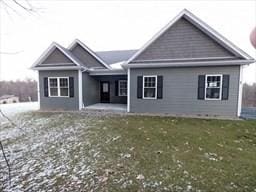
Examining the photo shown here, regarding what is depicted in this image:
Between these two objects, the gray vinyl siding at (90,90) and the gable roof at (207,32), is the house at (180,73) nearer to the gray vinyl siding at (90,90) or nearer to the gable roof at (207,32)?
the gable roof at (207,32)

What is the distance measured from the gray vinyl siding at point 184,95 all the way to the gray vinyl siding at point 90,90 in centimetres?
366

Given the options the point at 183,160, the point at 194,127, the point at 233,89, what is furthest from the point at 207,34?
the point at 183,160

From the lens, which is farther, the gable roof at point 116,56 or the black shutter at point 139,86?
the gable roof at point 116,56

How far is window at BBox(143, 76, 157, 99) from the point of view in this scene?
9.97 metres

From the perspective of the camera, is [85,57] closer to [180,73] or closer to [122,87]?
[122,87]

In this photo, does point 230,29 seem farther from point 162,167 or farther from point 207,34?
point 162,167

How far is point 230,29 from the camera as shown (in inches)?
529

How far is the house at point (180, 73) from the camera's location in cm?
888

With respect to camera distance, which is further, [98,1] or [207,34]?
[207,34]

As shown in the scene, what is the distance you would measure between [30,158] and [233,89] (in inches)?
366

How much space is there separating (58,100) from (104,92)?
12.7ft

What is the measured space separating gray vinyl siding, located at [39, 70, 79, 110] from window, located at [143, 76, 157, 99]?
4.53 m

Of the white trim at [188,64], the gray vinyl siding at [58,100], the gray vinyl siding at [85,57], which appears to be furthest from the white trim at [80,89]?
the white trim at [188,64]

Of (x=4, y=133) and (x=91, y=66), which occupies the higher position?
(x=91, y=66)
